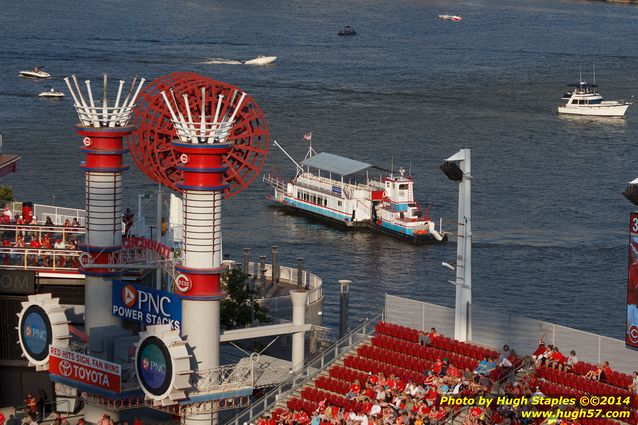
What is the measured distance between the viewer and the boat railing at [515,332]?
43000 millimetres

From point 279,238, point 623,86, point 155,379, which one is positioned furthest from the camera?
point 623,86

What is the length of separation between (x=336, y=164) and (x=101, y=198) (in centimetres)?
5303

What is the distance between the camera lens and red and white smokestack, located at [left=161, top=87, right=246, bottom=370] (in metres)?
45.1

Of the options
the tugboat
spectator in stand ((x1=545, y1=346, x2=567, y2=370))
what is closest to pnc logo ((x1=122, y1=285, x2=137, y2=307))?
spectator in stand ((x1=545, y1=346, x2=567, y2=370))

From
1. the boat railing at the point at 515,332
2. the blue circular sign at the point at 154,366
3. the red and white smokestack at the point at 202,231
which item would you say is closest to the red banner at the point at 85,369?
the blue circular sign at the point at 154,366

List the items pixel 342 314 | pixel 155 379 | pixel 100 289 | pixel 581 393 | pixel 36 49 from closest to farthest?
1. pixel 581 393
2. pixel 155 379
3. pixel 100 289
4. pixel 342 314
5. pixel 36 49

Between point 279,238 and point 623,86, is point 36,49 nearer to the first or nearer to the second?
point 623,86

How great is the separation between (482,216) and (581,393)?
58.2m

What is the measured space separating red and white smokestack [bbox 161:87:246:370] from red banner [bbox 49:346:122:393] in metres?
2.37

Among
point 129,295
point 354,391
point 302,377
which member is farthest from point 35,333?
point 354,391

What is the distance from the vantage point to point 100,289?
161 feet

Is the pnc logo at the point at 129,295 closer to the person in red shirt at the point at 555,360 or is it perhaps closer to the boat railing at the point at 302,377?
the boat railing at the point at 302,377

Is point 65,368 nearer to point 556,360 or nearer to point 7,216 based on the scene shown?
point 7,216

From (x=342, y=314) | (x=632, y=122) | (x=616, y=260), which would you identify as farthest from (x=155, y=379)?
(x=632, y=122)
